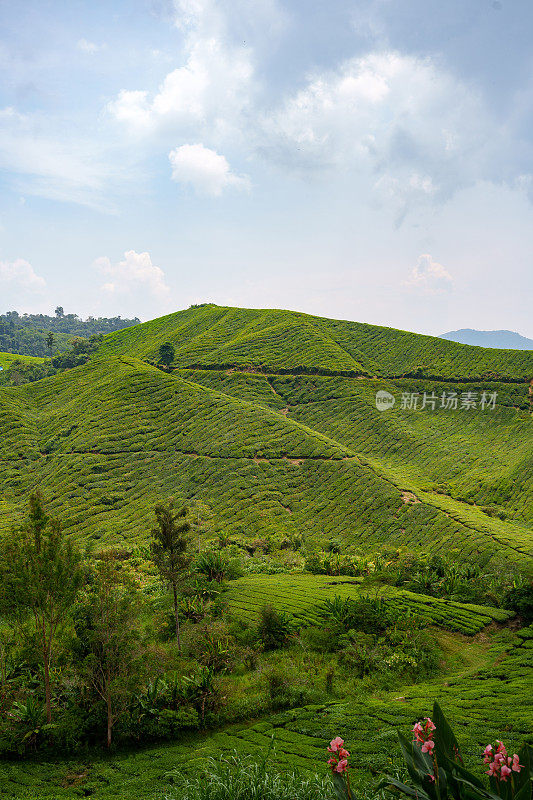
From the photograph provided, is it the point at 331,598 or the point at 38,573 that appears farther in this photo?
the point at 331,598

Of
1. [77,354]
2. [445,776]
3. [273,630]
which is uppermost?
[77,354]

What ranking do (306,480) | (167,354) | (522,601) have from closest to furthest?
(522,601), (306,480), (167,354)

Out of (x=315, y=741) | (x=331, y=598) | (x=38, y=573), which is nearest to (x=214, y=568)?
(x=331, y=598)

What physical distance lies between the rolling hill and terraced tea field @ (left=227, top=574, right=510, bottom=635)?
35.5 feet

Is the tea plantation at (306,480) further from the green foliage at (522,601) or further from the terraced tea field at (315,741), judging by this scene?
the green foliage at (522,601)

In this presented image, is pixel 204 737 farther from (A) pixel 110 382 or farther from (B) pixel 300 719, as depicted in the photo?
(A) pixel 110 382

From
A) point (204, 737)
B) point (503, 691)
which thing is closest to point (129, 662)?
point (204, 737)

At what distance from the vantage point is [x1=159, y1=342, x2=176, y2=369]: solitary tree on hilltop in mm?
90625

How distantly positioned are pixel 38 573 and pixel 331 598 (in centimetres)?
1522

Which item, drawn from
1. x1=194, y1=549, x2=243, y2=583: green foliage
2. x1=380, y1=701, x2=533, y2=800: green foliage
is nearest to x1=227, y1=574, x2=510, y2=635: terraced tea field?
x1=194, y1=549, x2=243, y2=583: green foliage

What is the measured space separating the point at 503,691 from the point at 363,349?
8100 cm

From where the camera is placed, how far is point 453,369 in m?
80.6

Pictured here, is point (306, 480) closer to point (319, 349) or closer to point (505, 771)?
point (319, 349)

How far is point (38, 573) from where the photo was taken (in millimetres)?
12898
